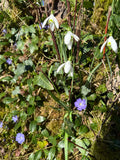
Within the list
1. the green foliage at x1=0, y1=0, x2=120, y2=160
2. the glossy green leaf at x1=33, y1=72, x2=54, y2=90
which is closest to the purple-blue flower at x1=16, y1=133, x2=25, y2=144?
the green foliage at x1=0, y1=0, x2=120, y2=160

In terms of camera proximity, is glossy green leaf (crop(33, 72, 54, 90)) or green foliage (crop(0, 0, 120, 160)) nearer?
green foliage (crop(0, 0, 120, 160))

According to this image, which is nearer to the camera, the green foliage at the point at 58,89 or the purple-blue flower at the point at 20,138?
the green foliage at the point at 58,89

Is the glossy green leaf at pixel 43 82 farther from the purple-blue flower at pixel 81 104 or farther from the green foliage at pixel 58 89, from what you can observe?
the purple-blue flower at pixel 81 104

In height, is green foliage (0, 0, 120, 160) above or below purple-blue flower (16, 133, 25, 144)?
above

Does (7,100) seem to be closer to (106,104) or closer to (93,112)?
(93,112)

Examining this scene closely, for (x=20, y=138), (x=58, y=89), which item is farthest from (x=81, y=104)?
(x=20, y=138)

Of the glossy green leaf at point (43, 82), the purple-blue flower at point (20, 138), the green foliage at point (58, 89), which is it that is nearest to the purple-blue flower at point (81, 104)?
the green foliage at point (58, 89)

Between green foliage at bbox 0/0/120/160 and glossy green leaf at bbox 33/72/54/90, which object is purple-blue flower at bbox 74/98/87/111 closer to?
green foliage at bbox 0/0/120/160

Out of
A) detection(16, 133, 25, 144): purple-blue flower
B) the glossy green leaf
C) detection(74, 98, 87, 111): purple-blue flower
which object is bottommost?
detection(16, 133, 25, 144): purple-blue flower

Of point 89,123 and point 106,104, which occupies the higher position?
point 106,104

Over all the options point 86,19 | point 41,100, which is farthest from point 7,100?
point 86,19

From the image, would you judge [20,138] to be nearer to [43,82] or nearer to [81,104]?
[43,82]
